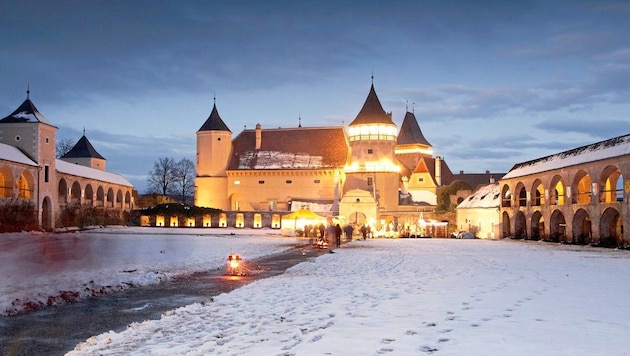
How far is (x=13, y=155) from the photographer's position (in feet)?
161

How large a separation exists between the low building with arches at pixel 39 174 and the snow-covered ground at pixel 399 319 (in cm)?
4119

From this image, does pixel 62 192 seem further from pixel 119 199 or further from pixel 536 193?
pixel 536 193

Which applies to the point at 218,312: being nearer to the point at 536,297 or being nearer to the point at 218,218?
the point at 536,297

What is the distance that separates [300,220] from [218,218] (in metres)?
21.1

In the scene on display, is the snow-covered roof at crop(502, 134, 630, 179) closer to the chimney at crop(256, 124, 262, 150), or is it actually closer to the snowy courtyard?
the snowy courtyard

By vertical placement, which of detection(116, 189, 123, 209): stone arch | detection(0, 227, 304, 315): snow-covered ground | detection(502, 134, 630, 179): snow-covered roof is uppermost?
detection(502, 134, 630, 179): snow-covered roof

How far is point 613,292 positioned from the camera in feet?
37.7

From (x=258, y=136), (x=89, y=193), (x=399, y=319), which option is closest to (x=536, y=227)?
(x=399, y=319)

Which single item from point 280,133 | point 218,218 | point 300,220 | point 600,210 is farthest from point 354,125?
point 600,210

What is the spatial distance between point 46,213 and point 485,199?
3770 centimetres

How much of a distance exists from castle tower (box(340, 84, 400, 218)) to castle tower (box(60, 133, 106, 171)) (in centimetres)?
3394

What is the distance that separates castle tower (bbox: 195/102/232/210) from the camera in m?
72.0

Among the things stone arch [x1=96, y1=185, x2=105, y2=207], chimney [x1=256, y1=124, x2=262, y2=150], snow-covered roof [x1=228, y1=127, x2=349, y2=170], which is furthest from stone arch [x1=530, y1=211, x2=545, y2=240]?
stone arch [x1=96, y1=185, x2=105, y2=207]

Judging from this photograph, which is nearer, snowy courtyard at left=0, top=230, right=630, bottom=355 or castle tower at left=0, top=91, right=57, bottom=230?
snowy courtyard at left=0, top=230, right=630, bottom=355
